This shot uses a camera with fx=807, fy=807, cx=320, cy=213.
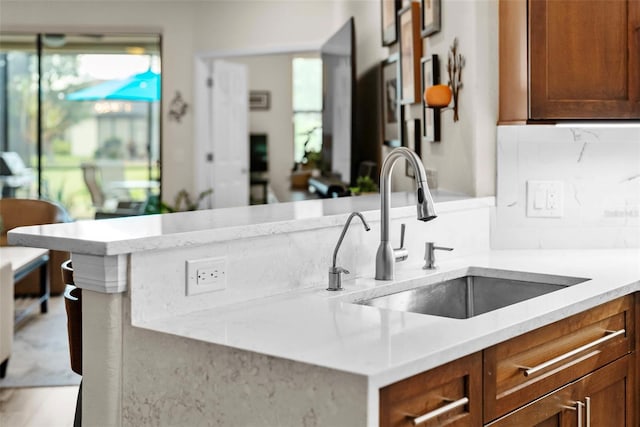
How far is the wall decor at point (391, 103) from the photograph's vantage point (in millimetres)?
4184

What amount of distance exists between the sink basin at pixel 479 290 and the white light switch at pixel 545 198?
1.90ft

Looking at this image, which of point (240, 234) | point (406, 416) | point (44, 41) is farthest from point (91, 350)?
point (44, 41)

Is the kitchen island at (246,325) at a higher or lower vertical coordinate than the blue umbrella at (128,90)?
lower

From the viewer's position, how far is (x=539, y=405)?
6.18 ft

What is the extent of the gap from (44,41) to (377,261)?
8.14 meters

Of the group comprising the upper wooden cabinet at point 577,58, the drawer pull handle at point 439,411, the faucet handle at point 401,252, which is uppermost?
the upper wooden cabinet at point 577,58

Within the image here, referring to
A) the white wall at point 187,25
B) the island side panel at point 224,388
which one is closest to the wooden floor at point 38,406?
the island side panel at point 224,388

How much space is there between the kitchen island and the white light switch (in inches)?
31.1

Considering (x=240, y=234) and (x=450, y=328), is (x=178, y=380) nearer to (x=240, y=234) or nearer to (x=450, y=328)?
(x=240, y=234)

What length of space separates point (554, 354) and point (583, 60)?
123 cm

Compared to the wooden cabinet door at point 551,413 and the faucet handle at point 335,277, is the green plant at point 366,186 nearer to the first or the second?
the faucet handle at point 335,277

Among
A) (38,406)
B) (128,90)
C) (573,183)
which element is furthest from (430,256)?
(128,90)

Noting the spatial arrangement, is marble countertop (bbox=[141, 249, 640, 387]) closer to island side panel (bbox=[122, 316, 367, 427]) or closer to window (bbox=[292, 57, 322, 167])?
island side panel (bbox=[122, 316, 367, 427])

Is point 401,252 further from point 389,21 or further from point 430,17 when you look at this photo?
point 389,21
